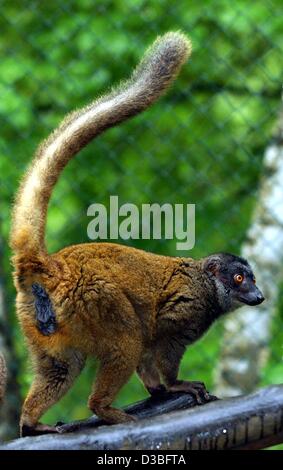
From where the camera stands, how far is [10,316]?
9359 millimetres

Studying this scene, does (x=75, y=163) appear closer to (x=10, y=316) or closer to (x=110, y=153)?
(x=110, y=153)

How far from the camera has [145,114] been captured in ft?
34.4

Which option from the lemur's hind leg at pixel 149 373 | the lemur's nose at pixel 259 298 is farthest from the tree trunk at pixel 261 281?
the lemur's hind leg at pixel 149 373

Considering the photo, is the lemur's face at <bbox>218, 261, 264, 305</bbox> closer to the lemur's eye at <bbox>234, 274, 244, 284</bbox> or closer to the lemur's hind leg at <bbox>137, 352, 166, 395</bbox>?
the lemur's eye at <bbox>234, 274, 244, 284</bbox>

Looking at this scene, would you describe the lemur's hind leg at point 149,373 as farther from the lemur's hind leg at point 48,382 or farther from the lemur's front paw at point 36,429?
the lemur's front paw at point 36,429

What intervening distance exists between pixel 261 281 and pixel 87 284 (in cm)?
373

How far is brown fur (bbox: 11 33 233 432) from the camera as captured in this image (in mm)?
5625

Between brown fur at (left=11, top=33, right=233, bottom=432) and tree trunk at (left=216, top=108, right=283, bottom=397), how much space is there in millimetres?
3084

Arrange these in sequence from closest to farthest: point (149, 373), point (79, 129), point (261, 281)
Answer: point (79, 129) < point (149, 373) < point (261, 281)

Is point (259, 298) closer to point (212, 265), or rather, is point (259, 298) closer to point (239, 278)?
point (239, 278)

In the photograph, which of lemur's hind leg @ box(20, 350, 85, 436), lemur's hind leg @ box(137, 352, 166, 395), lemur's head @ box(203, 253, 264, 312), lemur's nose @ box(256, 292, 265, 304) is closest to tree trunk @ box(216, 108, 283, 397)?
lemur's head @ box(203, 253, 264, 312)

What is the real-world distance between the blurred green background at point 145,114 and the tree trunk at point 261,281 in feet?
2.11

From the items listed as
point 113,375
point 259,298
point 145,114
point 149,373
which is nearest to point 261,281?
point 145,114

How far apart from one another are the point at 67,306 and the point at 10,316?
3.82 metres
